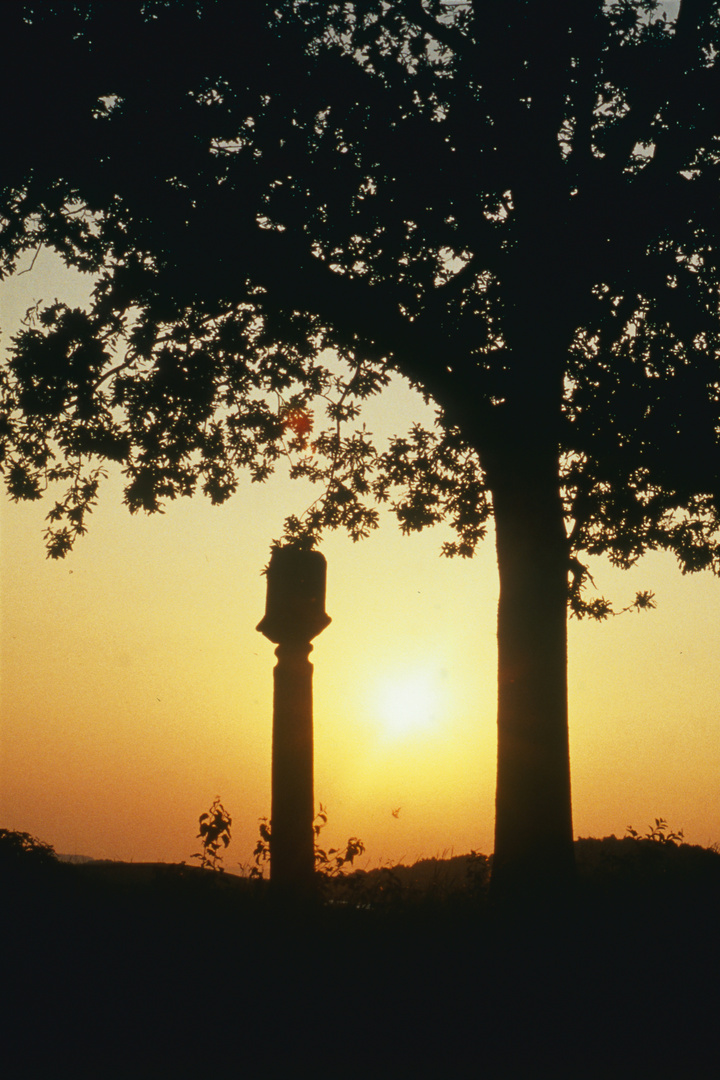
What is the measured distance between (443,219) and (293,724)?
5.84 m

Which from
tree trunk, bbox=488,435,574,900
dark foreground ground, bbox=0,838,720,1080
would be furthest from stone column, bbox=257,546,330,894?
tree trunk, bbox=488,435,574,900

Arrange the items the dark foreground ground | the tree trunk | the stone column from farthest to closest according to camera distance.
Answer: the tree trunk
the stone column
the dark foreground ground

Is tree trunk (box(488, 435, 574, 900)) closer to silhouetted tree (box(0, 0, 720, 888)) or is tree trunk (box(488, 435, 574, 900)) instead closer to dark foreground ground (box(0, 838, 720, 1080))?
silhouetted tree (box(0, 0, 720, 888))

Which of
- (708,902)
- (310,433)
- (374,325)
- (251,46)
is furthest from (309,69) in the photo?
(708,902)

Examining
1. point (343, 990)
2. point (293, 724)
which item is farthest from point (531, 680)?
point (343, 990)

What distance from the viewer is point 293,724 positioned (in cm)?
520

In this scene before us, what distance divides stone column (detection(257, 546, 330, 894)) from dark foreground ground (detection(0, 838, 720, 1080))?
0.34 meters

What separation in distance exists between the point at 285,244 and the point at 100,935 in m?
6.39

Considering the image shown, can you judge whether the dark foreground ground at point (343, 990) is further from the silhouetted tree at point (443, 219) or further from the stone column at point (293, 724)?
the silhouetted tree at point (443, 219)

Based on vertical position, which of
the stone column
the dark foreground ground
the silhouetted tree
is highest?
the silhouetted tree

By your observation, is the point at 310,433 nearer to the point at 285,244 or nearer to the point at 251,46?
the point at 285,244

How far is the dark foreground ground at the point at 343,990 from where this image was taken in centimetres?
371

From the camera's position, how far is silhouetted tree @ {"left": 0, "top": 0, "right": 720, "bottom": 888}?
7832 millimetres

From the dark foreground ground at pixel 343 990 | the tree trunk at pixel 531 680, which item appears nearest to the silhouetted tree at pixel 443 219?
the tree trunk at pixel 531 680
